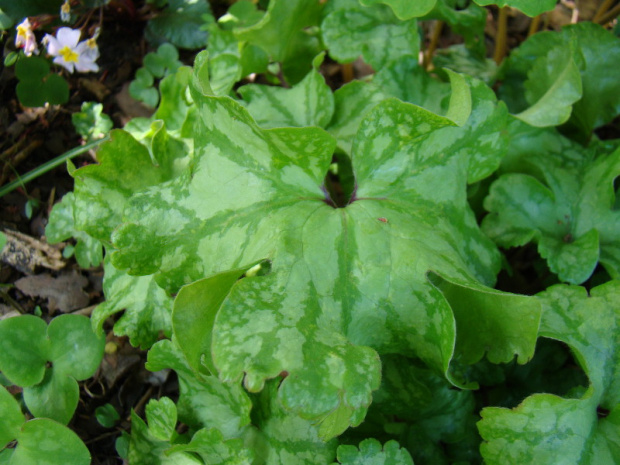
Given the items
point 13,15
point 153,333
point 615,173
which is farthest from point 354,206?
point 13,15

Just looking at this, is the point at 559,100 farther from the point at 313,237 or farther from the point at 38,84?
the point at 38,84

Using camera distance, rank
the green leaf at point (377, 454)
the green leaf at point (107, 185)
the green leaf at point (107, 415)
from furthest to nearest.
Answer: the green leaf at point (107, 415) < the green leaf at point (107, 185) < the green leaf at point (377, 454)

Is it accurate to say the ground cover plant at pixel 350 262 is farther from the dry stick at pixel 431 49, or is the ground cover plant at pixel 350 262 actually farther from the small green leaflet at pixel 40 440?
the dry stick at pixel 431 49

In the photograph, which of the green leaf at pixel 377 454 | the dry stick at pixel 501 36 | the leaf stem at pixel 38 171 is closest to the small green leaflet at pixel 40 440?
the green leaf at pixel 377 454

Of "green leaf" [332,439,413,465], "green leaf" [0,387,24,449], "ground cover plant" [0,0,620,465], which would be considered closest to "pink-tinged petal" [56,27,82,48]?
"ground cover plant" [0,0,620,465]

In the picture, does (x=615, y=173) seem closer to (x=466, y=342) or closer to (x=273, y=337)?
(x=466, y=342)

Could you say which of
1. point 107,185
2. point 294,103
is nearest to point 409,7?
point 294,103
